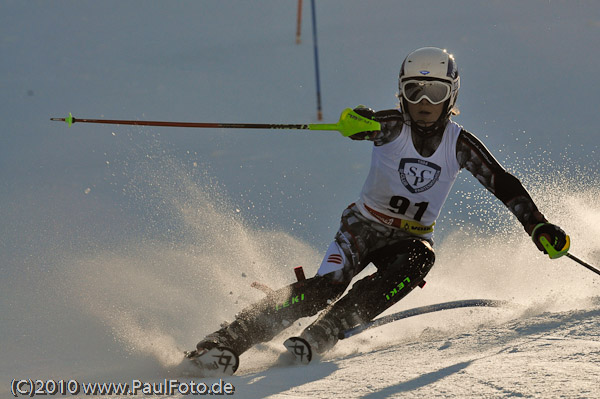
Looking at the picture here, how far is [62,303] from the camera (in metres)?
5.14

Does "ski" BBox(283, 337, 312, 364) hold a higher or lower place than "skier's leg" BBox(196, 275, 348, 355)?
lower

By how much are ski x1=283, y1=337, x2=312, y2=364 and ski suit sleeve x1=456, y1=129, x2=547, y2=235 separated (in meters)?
1.46

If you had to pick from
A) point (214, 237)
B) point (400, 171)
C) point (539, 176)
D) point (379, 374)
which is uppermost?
point (539, 176)

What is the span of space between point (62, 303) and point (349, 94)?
712cm

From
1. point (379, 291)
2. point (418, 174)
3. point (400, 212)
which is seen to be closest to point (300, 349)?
point (379, 291)

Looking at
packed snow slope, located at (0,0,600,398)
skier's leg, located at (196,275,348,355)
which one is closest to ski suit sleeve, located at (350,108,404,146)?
skier's leg, located at (196,275,348,355)

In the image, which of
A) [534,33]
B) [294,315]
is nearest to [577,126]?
[534,33]

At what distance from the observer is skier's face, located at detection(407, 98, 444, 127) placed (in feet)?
14.0

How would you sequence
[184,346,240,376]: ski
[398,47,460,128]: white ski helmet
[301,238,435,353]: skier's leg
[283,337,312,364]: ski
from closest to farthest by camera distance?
1. [184,346,240,376]: ski
2. [283,337,312,364]: ski
3. [301,238,435,353]: skier's leg
4. [398,47,460,128]: white ski helmet

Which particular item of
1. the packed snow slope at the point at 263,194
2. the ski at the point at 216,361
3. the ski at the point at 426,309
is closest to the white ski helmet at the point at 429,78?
the ski at the point at 426,309

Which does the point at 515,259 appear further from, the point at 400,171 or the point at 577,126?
the point at 577,126

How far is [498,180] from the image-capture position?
4250mm

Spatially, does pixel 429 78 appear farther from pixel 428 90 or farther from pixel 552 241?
pixel 552 241

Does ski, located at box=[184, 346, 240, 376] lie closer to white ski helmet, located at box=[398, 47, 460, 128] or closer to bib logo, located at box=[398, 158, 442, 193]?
bib logo, located at box=[398, 158, 442, 193]
